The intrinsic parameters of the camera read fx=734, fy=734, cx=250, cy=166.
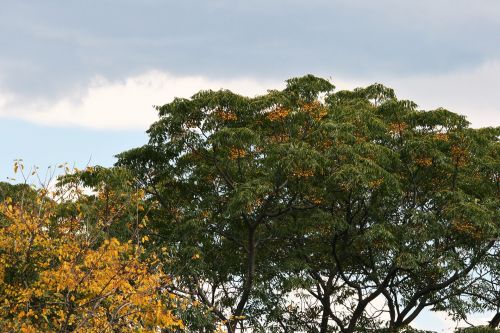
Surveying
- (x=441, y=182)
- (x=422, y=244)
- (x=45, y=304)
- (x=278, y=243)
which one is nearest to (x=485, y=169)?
(x=441, y=182)

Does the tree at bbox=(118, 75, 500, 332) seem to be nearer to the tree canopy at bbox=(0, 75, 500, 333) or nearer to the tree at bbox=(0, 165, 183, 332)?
the tree canopy at bbox=(0, 75, 500, 333)

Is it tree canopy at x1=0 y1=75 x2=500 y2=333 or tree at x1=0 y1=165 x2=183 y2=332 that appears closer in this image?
tree at x1=0 y1=165 x2=183 y2=332

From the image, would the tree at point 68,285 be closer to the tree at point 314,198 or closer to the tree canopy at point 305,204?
the tree canopy at point 305,204

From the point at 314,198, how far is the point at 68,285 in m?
11.4

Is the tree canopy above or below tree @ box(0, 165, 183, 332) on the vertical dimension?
above

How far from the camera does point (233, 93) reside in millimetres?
22422

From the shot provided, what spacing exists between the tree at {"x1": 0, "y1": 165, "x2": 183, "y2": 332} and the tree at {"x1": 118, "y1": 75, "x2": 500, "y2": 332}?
6931 millimetres

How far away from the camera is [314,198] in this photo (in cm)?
2311

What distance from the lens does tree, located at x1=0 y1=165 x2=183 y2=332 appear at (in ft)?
41.9

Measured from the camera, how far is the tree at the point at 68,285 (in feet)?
41.9

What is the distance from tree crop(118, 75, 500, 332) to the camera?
21.8 m

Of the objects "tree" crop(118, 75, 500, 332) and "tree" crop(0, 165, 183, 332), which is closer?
"tree" crop(0, 165, 183, 332)

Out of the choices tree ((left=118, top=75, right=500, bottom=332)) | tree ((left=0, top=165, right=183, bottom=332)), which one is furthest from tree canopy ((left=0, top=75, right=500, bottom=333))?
tree ((left=0, top=165, right=183, bottom=332))

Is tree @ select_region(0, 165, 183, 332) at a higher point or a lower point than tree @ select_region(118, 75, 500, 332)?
lower
